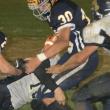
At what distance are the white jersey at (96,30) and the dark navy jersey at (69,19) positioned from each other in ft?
2.25

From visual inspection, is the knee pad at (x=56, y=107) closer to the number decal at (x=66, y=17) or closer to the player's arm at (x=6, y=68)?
the player's arm at (x=6, y=68)

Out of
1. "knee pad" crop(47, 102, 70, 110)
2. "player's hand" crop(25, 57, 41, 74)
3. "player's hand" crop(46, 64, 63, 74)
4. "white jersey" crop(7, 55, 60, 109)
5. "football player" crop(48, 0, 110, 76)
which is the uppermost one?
"football player" crop(48, 0, 110, 76)

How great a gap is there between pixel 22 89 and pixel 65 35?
0.67 metres

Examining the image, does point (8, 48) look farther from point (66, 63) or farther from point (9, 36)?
point (66, 63)

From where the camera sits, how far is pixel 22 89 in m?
5.55

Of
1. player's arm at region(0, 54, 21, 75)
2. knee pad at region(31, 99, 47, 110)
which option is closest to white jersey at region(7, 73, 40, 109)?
player's arm at region(0, 54, 21, 75)

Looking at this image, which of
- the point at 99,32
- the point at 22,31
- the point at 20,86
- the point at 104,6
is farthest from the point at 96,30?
the point at 22,31

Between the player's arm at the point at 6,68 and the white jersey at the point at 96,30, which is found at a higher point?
the white jersey at the point at 96,30

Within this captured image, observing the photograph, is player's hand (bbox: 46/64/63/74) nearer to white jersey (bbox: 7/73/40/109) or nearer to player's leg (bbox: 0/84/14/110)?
white jersey (bbox: 7/73/40/109)

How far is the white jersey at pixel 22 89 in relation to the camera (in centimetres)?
545

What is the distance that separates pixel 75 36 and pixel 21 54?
14.1 ft

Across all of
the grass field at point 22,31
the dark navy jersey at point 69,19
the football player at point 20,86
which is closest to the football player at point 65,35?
the dark navy jersey at point 69,19

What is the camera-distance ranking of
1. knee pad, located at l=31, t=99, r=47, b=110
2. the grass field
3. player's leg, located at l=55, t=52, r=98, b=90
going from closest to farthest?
player's leg, located at l=55, t=52, r=98, b=90
knee pad, located at l=31, t=99, r=47, b=110
the grass field

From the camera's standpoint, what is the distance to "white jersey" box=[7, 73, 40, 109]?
17.9ft
